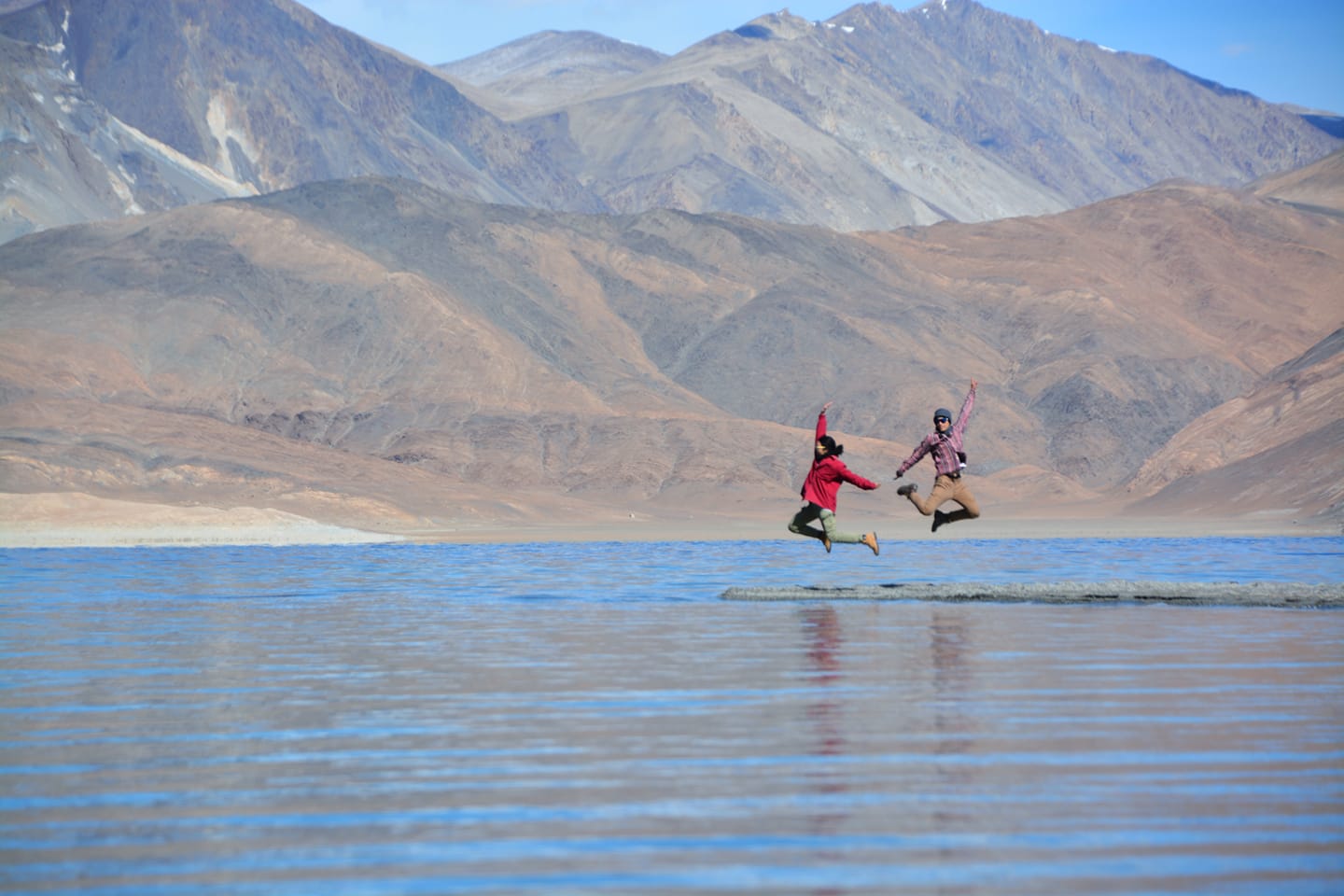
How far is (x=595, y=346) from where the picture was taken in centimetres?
11325

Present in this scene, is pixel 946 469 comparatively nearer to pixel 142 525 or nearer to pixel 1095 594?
pixel 1095 594

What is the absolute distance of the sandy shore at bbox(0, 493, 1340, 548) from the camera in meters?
58.2

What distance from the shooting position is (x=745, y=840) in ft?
25.2

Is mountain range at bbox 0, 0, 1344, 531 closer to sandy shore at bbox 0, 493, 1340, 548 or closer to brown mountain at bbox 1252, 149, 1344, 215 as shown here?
brown mountain at bbox 1252, 149, 1344, 215

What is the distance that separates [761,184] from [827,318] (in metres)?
78.8

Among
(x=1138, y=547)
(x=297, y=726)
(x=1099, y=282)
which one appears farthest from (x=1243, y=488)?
(x=297, y=726)

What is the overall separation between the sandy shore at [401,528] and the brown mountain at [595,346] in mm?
6196

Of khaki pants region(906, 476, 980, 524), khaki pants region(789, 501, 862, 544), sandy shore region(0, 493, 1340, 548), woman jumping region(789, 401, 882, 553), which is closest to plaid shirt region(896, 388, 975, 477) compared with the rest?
khaki pants region(906, 476, 980, 524)

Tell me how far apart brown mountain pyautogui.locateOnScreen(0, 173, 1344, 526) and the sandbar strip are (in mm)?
49297

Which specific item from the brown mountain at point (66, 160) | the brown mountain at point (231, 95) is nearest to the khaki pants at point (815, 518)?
the brown mountain at point (66, 160)

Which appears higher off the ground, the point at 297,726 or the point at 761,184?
the point at 761,184

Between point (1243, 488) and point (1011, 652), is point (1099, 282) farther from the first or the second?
point (1011, 652)

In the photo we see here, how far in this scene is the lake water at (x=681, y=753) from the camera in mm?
7293

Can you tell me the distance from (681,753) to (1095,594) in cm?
1467
